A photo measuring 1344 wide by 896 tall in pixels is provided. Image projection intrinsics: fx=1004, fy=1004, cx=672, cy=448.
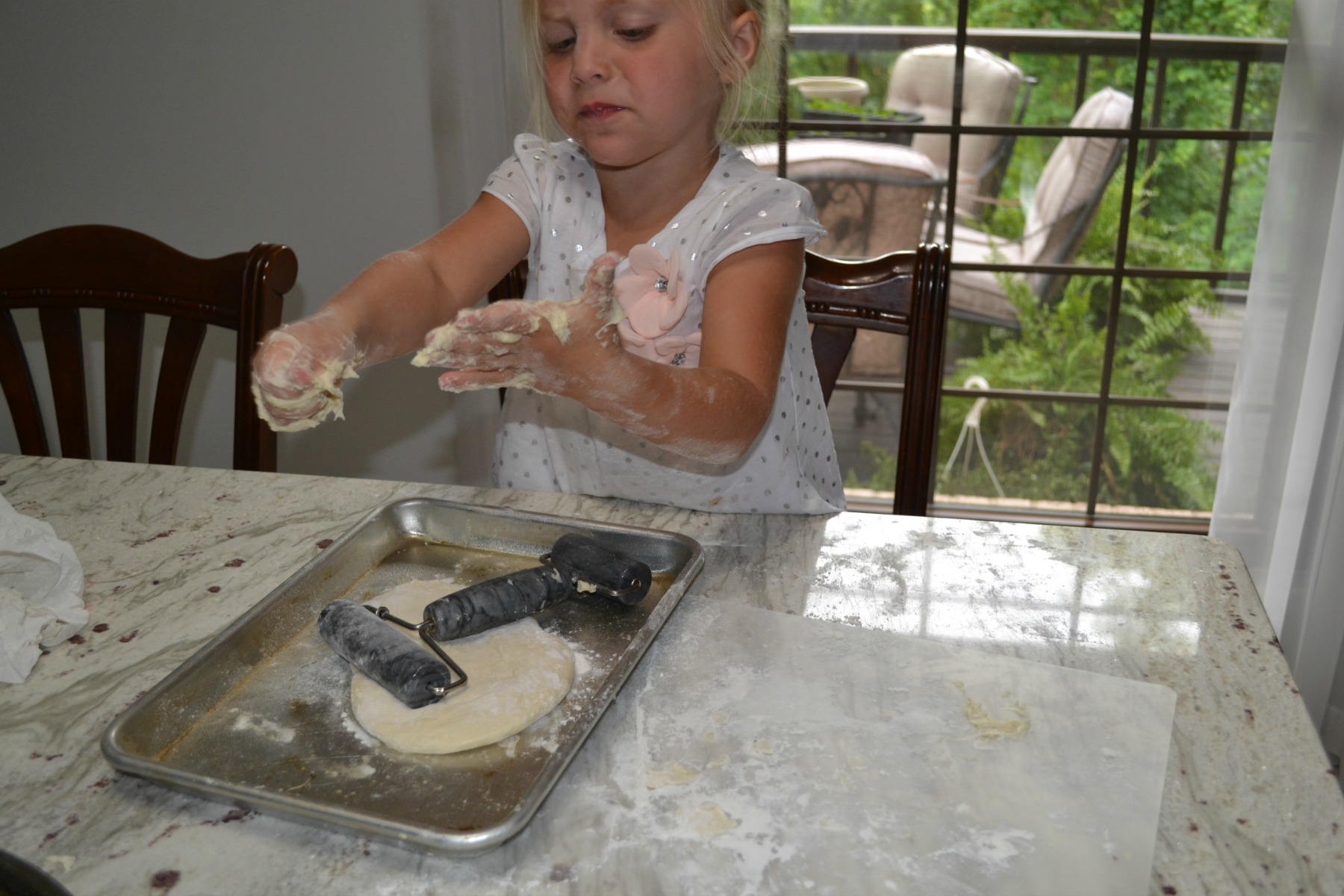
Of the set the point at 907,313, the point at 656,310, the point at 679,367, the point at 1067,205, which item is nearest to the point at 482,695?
the point at 679,367

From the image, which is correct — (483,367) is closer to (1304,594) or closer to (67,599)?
(67,599)

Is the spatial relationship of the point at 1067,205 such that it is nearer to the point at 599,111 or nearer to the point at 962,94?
the point at 962,94

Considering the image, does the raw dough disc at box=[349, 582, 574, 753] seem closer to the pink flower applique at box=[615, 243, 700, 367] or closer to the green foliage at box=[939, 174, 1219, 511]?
the pink flower applique at box=[615, 243, 700, 367]

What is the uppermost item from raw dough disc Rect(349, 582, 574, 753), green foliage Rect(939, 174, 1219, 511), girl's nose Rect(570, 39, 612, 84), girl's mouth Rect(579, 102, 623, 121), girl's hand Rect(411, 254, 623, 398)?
girl's nose Rect(570, 39, 612, 84)

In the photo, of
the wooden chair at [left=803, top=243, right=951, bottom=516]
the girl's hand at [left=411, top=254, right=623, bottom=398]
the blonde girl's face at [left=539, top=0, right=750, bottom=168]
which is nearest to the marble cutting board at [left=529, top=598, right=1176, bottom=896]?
the girl's hand at [left=411, top=254, right=623, bottom=398]

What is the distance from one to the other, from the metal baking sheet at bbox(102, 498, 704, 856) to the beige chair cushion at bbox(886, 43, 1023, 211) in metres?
1.58

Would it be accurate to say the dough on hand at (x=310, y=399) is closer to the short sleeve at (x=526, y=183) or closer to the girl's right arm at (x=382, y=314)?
the girl's right arm at (x=382, y=314)

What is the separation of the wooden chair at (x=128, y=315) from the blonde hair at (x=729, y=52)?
0.40m

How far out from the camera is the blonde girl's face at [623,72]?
39.3 inches

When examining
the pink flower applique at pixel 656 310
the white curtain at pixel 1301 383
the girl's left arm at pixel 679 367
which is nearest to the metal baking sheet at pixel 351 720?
the girl's left arm at pixel 679 367

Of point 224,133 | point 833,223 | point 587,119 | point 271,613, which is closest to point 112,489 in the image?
point 271,613

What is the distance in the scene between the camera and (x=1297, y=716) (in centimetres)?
69

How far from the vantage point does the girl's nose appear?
3.27 feet

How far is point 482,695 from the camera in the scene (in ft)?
2.31
